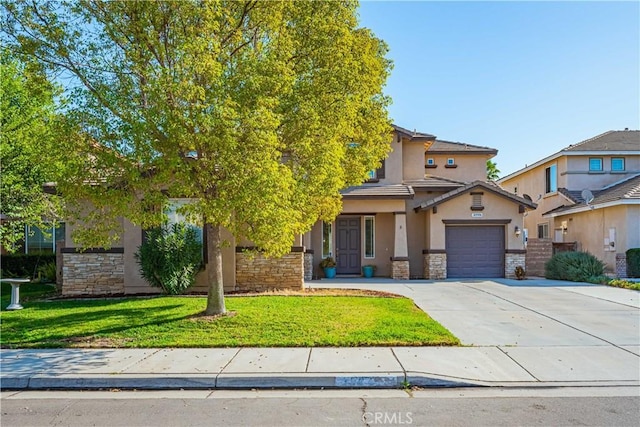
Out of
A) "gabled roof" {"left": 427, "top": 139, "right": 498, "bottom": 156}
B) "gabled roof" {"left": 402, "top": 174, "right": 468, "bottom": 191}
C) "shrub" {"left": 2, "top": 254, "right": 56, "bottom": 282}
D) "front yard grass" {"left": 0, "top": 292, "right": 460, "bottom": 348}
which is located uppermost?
"gabled roof" {"left": 427, "top": 139, "right": 498, "bottom": 156}

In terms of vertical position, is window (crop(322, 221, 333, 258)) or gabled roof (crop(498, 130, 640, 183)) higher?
gabled roof (crop(498, 130, 640, 183))

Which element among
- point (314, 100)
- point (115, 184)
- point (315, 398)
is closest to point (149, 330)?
point (115, 184)

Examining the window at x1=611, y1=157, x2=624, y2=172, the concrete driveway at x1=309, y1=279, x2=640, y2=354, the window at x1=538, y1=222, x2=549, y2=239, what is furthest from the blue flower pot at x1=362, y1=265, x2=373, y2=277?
the window at x1=611, y1=157, x2=624, y2=172

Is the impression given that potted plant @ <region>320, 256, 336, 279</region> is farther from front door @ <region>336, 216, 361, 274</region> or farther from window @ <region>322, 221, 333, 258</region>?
front door @ <region>336, 216, 361, 274</region>

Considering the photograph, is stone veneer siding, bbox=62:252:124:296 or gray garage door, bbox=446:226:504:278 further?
gray garage door, bbox=446:226:504:278

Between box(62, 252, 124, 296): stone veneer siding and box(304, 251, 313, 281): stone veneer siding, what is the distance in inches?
271

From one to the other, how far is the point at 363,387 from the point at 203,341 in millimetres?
3242

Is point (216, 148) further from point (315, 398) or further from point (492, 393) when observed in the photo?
point (492, 393)

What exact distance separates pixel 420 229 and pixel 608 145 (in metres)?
12.2

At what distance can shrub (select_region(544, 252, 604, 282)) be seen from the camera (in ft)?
57.3

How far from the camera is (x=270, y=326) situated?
9.06 meters

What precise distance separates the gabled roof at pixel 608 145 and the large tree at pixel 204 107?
18.3 metres

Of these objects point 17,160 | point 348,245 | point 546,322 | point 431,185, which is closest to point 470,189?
point 431,185

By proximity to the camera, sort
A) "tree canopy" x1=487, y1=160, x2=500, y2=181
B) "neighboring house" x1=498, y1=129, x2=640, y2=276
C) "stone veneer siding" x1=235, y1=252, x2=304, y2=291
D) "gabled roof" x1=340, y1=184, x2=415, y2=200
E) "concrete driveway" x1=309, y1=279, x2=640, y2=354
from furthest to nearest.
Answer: "tree canopy" x1=487, y1=160, x2=500, y2=181, "neighboring house" x1=498, y1=129, x2=640, y2=276, "gabled roof" x1=340, y1=184, x2=415, y2=200, "stone veneer siding" x1=235, y1=252, x2=304, y2=291, "concrete driveway" x1=309, y1=279, x2=640, y2=354
